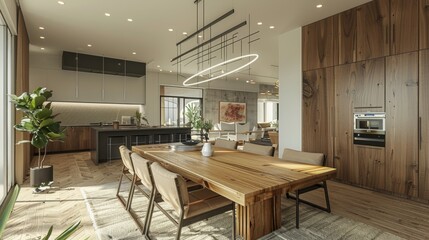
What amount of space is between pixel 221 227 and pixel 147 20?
398 centimetres

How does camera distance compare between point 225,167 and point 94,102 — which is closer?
point 225,167

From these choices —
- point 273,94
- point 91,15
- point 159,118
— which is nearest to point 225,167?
point 91,15

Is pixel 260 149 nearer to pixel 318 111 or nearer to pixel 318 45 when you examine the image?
pixel 318 111

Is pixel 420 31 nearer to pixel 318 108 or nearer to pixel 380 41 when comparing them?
pixel 380 41

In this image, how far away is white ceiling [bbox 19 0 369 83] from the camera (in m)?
3.80

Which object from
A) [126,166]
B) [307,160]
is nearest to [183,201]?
[307,160]

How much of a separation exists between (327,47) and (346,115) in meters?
1.31

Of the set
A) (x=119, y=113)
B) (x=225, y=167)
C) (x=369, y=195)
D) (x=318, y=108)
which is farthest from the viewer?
(x=119, y=113)

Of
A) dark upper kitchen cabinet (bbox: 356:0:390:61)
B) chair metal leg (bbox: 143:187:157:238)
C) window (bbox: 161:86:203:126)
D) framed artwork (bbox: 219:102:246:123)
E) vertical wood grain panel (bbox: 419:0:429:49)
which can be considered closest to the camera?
chair metal leg (bbox: 143:187:157:238)

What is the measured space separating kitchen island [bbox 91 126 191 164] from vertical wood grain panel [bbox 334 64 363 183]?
417cm

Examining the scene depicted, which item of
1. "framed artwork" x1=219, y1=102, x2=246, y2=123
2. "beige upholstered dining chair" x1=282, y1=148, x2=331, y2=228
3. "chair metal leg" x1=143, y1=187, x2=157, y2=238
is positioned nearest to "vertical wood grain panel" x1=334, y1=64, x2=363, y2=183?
"beige upholstered dining chair" x1=282, y1=148, x2=331, y2=228

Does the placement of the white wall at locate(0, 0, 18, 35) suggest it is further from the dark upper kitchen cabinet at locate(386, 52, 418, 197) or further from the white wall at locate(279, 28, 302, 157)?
the dark upper kitchen cabinet at locate(386, 52, 418, 197)

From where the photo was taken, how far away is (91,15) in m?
4.21

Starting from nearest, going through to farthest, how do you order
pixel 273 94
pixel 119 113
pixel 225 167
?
pixel 225 167 < pixel 119 113 < pixel 273 94
